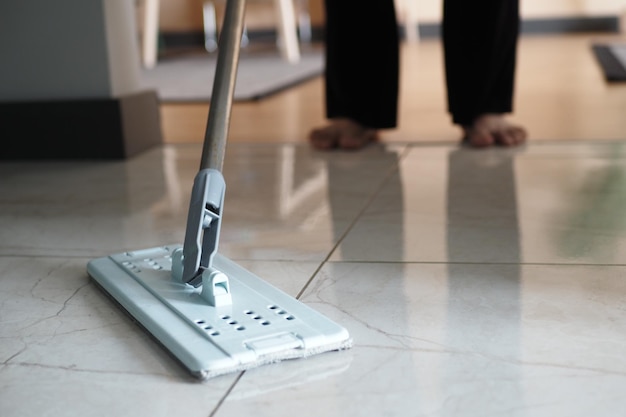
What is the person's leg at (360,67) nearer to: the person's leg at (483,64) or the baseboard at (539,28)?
the person's leg at (483,64)

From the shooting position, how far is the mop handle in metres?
0.76

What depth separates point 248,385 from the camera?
61 centimetres

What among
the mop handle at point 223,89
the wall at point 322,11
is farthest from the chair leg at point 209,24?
the mop handle at point 223,89

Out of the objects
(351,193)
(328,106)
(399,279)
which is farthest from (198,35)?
(399,279)

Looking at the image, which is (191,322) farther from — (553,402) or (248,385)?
(553,402)

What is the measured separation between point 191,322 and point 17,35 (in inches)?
42.0

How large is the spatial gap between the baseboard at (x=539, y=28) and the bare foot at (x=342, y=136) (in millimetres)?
3946

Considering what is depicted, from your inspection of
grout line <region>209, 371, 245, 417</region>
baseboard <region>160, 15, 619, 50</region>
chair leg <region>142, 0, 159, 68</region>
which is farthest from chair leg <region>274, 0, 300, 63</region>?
grout line <region>209, 371, 245, 417</region>

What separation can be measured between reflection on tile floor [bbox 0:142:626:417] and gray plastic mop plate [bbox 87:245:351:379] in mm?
12

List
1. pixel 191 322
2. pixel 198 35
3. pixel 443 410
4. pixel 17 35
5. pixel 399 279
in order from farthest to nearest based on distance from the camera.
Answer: pixel 198 35, pixel 17 35, pixel 399 279, pixel 191 322, pixel 443 410

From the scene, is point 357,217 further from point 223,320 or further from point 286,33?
point 286,33

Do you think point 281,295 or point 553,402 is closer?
point 553,402

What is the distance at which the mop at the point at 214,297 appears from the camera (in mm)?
642

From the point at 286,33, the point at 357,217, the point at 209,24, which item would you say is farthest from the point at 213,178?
the point at 209,24
